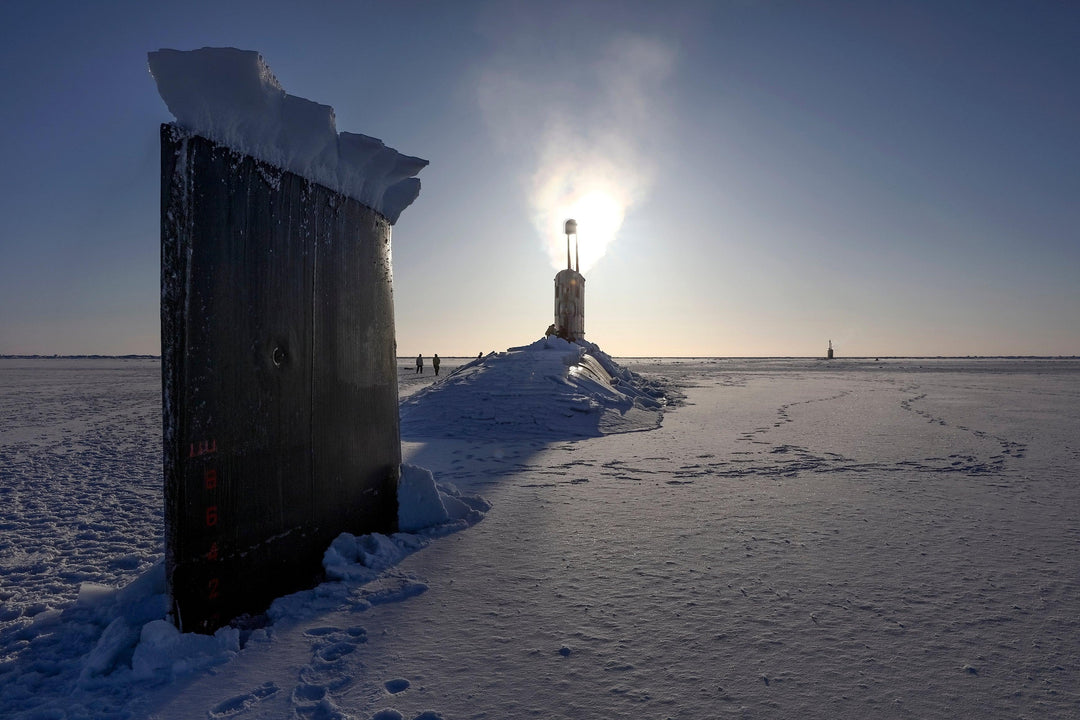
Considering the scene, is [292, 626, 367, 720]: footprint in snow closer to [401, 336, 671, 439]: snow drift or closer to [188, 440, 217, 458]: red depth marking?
[188, 440, 217, 458]: red depth marking

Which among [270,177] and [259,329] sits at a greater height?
[270,177]

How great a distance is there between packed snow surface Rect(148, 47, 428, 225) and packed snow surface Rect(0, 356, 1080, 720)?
1944 mm

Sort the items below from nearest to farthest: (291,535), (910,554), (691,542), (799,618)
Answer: (799,618) → (291,535) → (910,554) → (691,542)

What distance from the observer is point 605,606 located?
2492mm

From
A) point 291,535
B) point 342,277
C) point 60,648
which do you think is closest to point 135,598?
point 60,648

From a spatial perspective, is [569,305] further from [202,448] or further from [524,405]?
[202,448]

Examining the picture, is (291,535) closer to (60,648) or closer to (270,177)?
(60,648)

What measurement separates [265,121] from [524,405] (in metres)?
7.38

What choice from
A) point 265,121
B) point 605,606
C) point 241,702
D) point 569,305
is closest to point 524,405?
point 605,606

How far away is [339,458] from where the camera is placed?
10.2 ft

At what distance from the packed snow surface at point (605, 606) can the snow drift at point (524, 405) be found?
3.51m

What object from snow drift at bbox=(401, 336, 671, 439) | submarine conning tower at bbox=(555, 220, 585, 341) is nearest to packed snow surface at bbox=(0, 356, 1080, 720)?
snow drift at bbox=(401, 336, 671, 439)

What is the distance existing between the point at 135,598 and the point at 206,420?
0.89 m

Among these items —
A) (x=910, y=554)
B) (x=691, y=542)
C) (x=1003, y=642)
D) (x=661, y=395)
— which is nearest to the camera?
(x=1003, y=642)
